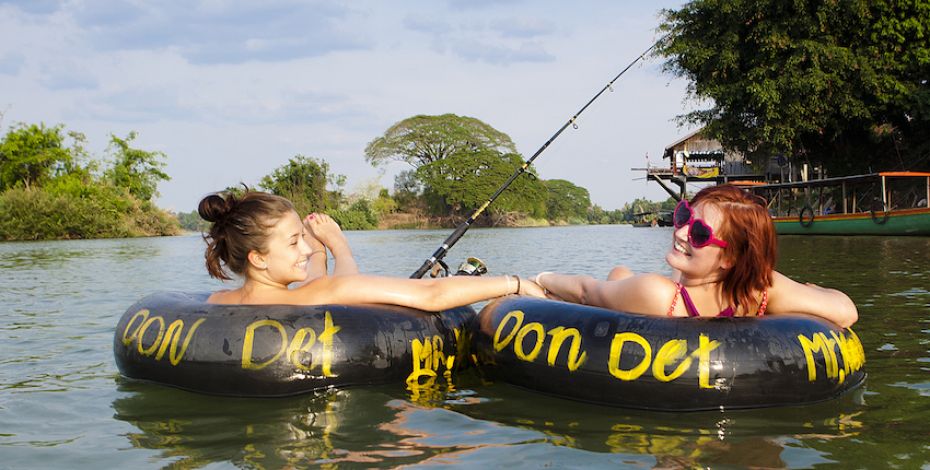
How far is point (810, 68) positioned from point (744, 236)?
24667 millimetres

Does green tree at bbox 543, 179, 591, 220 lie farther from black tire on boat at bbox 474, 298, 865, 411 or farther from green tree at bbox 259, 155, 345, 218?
black tire on boat at bbox 474, 298, 865, 411

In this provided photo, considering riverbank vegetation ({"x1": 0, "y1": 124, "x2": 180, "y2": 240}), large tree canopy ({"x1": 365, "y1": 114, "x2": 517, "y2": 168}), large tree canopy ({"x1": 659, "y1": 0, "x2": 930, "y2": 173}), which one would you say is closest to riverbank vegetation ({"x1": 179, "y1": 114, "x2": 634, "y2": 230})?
large tree canopy ({"x1": 365, "y1": 114, "x2": 517, "y2": 168})

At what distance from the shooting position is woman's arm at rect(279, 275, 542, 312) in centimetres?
476

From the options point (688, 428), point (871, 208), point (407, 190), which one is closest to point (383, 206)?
point (407, 190)

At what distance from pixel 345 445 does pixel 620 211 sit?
134 meters

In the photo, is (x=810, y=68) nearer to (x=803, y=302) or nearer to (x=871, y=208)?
(x=871, y=208)

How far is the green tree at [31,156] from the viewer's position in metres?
48.5

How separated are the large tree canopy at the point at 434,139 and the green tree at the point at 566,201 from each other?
27056 mm

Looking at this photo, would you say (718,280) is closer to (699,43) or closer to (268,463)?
(268,463)

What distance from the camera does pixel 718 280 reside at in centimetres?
416

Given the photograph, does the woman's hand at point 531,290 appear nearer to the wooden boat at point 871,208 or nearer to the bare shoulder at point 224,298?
the bare shoulder at point 224,298

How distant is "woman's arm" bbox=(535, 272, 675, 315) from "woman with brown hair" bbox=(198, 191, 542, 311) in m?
0.32

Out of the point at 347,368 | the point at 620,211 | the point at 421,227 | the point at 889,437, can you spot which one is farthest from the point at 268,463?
the point at 620,211

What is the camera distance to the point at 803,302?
4.32 metres
